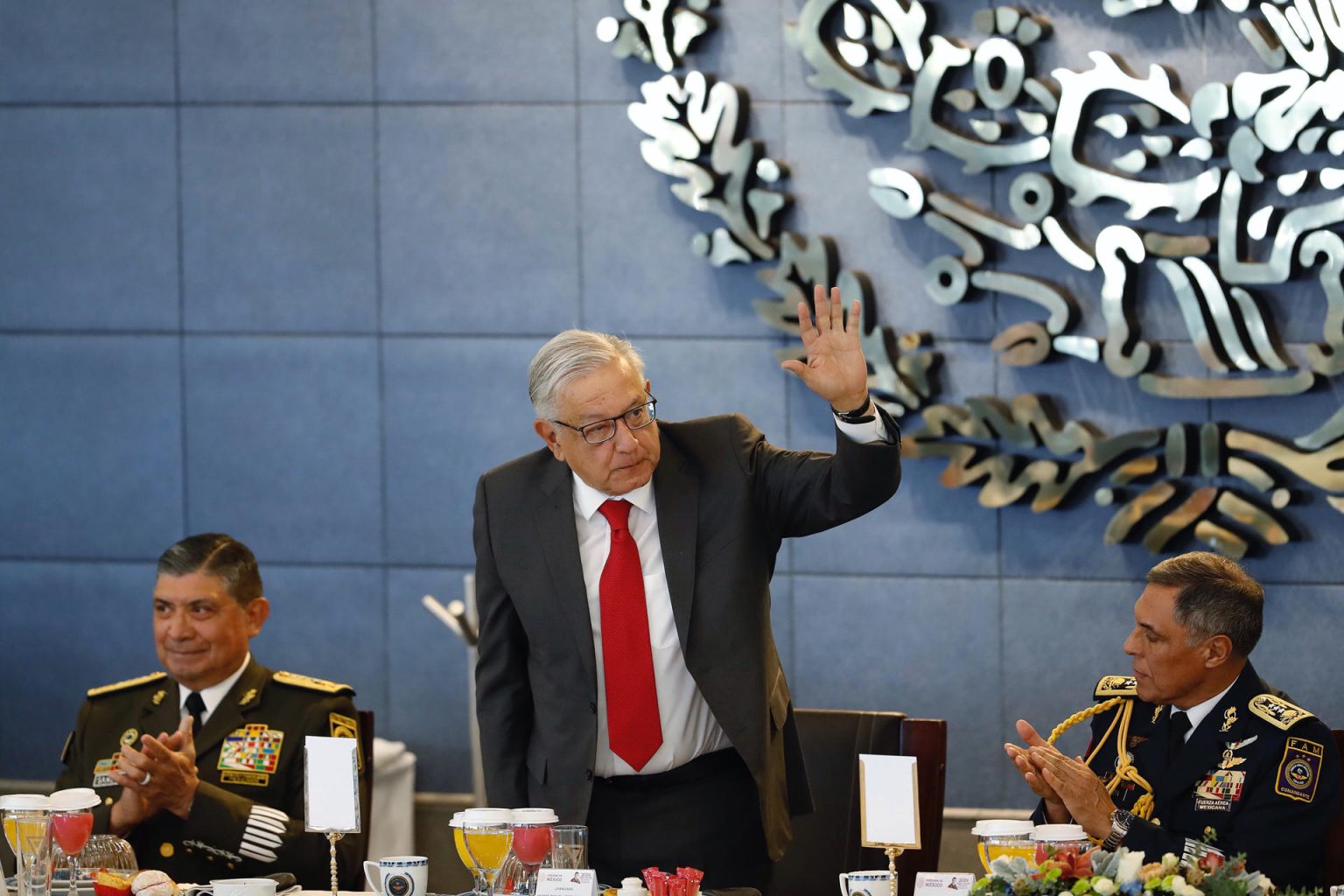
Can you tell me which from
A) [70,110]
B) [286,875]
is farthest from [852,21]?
[286,875]

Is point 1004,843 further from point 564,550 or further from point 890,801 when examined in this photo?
point 564,550

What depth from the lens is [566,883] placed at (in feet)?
7.27

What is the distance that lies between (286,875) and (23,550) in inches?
99.0

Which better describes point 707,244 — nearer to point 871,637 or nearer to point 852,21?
point 852,21

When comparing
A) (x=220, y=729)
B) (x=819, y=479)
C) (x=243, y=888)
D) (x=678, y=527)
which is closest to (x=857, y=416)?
(x=819, y=479)

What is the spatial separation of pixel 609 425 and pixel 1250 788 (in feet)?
3.83

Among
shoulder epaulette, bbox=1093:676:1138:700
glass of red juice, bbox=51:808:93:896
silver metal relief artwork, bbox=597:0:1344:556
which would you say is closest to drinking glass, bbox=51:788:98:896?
glass of red juice, bbox=51:808:93:896

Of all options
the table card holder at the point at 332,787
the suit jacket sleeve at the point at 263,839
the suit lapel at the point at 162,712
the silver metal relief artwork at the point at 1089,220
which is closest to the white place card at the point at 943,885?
the table card holder at the point at 332,787

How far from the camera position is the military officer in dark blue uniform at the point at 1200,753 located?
8.03 feet

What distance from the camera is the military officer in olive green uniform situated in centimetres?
279

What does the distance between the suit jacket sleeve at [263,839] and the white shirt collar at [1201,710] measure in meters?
1.45

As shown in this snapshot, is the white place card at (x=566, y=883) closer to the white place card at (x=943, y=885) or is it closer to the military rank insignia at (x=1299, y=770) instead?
the white place card at (x=943, y=885)

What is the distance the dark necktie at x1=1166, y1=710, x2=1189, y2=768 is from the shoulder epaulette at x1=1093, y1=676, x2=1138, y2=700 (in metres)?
0.10

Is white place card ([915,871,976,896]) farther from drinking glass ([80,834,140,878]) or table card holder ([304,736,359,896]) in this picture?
drinking glass ([80,834,140,878])
